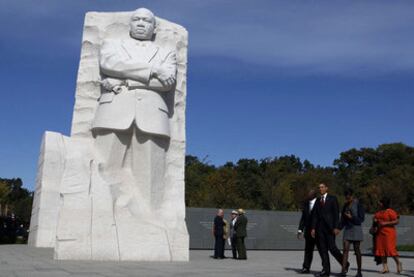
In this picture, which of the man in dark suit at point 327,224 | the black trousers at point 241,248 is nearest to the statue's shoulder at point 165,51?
the man in dark suit at point 327,224

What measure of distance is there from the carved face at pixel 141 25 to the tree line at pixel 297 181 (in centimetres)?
2137

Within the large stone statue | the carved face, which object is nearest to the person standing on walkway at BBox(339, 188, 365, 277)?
the large stone statue

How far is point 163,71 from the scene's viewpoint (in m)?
11.5

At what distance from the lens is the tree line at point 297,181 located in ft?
121

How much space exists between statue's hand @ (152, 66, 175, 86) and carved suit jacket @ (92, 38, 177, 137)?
0.24 ft

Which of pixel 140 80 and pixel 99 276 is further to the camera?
pixel 140 80

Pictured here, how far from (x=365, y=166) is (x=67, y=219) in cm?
4695

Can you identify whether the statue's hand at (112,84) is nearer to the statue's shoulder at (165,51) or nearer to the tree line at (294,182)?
the statue's shoulder at (165,51)

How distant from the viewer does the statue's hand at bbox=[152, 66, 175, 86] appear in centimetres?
1143

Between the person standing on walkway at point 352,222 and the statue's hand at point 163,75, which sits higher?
the statue's hand at point 163,75

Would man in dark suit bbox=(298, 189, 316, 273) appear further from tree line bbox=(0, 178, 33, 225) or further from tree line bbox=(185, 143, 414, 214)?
tree line bbox=(0, 178, 33, 225)

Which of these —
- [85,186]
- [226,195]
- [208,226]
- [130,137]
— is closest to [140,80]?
[130,137]

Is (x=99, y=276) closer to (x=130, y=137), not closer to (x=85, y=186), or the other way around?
(x=85, y=186)

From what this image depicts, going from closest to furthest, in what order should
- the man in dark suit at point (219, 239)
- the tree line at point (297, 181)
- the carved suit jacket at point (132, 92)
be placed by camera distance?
the carved suit jacket at point (132, 92), the man in dark suit at point (219, 239), the tree line at point (297, 181)
